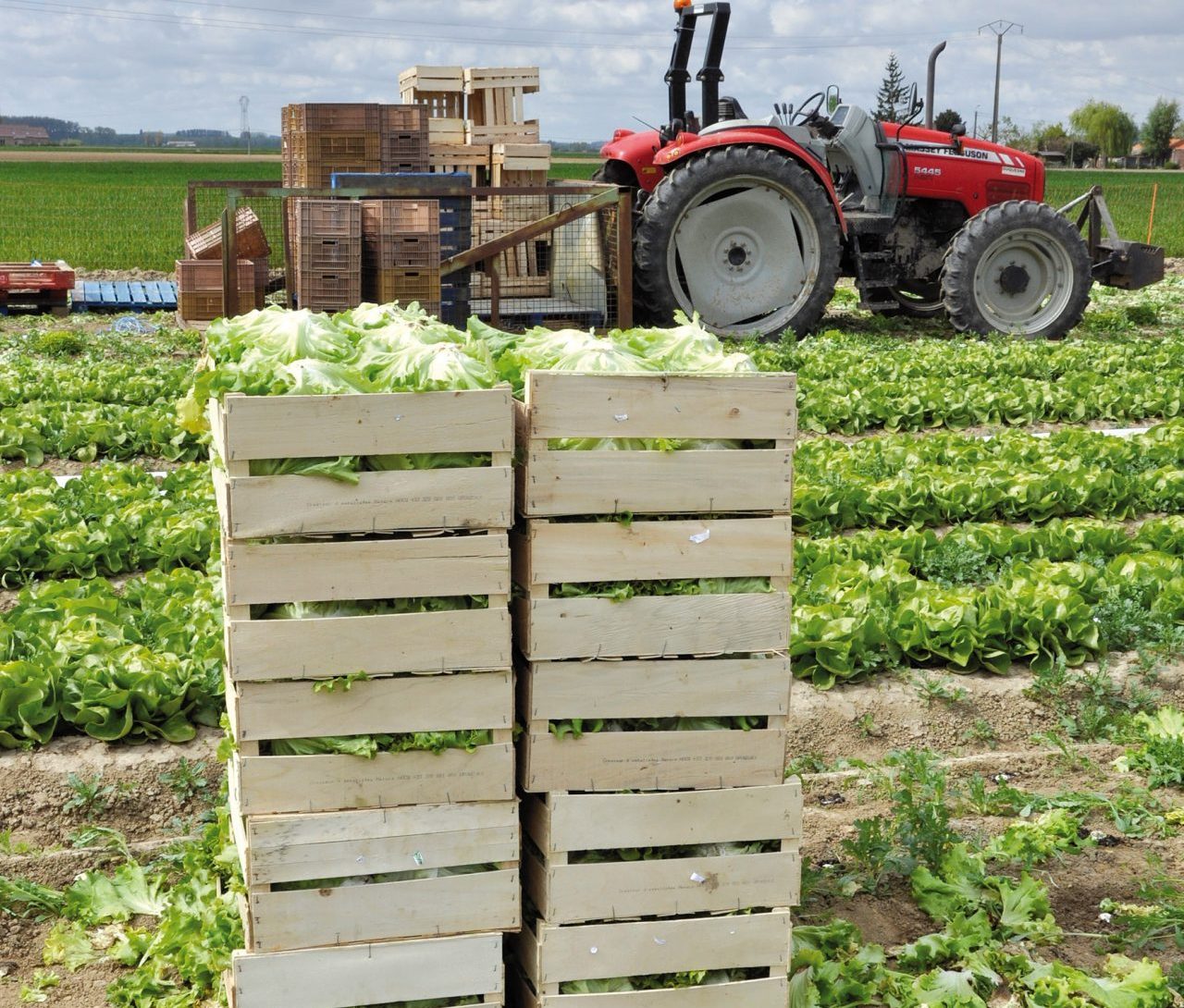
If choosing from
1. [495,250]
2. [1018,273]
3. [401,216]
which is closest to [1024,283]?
[1018,273]

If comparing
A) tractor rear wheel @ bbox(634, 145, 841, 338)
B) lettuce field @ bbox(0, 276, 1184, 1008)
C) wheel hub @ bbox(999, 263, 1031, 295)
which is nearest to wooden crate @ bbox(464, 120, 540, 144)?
tractor rear wheel @ bbox(634, 145, 841, 338)

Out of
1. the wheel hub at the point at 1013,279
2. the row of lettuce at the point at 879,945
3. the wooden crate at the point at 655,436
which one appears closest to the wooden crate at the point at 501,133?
the wheel hub at the point at 1013,279

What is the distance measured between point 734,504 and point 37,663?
3.19 metres

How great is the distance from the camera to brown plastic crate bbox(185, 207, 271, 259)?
47.2ft

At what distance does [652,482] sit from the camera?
3381mm

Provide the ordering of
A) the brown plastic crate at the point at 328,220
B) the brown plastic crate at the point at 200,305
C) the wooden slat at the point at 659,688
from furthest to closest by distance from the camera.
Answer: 1. the brown plastic crate at the point at 200,305
2. the brown plastic crate at the point at 328,220
3. the wooden slat at the point at 659,688

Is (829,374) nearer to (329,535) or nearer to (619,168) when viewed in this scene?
(619,168)

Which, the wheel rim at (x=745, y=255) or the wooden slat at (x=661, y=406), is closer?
the wooden slat at (x=661, y=406)

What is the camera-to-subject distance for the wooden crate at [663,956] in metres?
3.49

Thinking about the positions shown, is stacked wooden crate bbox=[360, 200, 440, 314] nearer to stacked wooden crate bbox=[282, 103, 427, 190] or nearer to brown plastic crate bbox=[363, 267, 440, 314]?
brown plastic crate bbox=[363, 267, 440, 314]

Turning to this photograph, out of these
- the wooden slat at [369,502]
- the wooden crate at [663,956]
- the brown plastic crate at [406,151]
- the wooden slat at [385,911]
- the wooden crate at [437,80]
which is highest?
the wooden crate at [437,80]

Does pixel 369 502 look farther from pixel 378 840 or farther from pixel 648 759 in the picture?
pixel 648 759

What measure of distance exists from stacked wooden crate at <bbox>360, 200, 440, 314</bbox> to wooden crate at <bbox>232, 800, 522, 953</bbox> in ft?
28.8

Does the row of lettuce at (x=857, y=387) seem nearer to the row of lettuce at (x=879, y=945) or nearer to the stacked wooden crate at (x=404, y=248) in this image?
the stacked wooden crate at (x=404, y=248)
